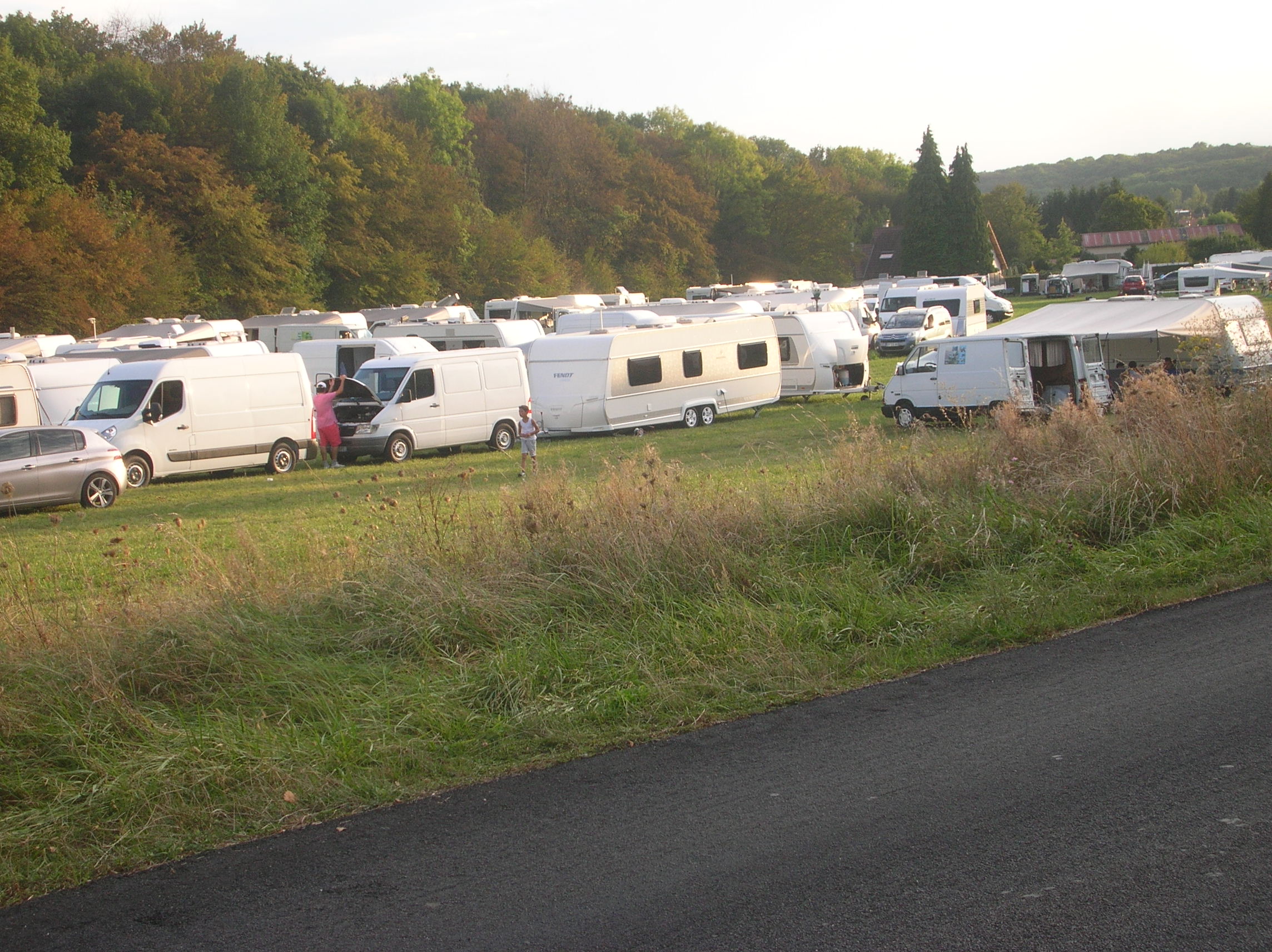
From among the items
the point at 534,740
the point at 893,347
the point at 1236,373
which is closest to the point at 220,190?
the point at 893,347

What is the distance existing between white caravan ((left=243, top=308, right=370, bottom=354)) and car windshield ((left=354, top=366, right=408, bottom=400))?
10.8 metres

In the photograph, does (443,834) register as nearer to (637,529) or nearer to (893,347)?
(637,529)

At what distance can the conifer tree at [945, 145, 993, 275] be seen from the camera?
86375 mm

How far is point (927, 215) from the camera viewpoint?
87.6 meters

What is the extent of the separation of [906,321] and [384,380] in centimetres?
2605

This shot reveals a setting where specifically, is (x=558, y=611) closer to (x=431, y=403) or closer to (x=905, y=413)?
(x=431, y=403)

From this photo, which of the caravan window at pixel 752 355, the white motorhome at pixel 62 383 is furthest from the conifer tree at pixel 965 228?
the white motorhome at pixel 62 383

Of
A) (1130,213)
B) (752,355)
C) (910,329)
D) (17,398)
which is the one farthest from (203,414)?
(1130,213)

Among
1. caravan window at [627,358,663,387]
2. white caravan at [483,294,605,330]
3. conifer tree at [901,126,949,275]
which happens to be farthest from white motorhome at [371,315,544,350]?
conifer tree at [901,126,949,275]

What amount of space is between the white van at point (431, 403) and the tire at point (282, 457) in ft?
3.24

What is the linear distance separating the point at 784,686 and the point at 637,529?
6.73 feet

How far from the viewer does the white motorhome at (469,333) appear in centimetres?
3133

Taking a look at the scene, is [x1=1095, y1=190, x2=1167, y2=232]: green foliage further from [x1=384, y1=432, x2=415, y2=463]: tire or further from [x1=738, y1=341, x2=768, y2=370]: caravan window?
[x1=384, y1=432, x2=415, y2=463]: tire

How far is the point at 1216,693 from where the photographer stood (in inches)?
235
